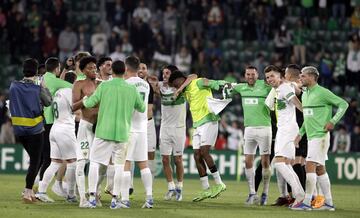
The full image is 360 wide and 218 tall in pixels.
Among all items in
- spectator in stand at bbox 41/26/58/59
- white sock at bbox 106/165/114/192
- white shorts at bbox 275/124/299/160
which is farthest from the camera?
spectator in stand at bbox 41/26/58/59

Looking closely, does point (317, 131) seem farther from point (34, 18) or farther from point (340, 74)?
point (34, 18)

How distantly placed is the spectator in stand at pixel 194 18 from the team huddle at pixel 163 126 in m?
15.1

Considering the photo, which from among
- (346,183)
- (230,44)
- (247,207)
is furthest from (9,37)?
(247,207)

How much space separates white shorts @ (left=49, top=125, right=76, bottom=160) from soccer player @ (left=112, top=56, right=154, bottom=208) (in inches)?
62.5

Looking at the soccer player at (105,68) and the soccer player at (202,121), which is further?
the soccer player at (202,121)

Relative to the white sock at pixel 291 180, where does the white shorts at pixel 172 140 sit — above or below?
above

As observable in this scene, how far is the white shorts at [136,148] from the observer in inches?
718

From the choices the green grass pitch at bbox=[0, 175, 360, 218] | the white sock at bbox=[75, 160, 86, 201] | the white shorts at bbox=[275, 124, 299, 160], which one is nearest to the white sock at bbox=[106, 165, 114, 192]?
the green grass pitch at bbox=[0, 175, 360, 218]

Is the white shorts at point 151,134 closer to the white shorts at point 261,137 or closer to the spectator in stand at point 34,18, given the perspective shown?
the white shorts at point 261,137

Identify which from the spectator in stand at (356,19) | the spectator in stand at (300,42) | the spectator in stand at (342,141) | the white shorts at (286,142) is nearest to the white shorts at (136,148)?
the white shorts at (286,142)

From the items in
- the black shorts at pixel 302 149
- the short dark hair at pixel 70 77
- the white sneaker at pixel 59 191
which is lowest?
the white sneaker at pixel 59 191

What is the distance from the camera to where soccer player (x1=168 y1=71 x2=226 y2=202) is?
20875mm

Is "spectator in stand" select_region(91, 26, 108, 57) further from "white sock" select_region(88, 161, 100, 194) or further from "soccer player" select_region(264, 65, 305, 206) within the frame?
"white sock" select_region(88, 161, 100, 194)

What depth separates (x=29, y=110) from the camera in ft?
61.3
